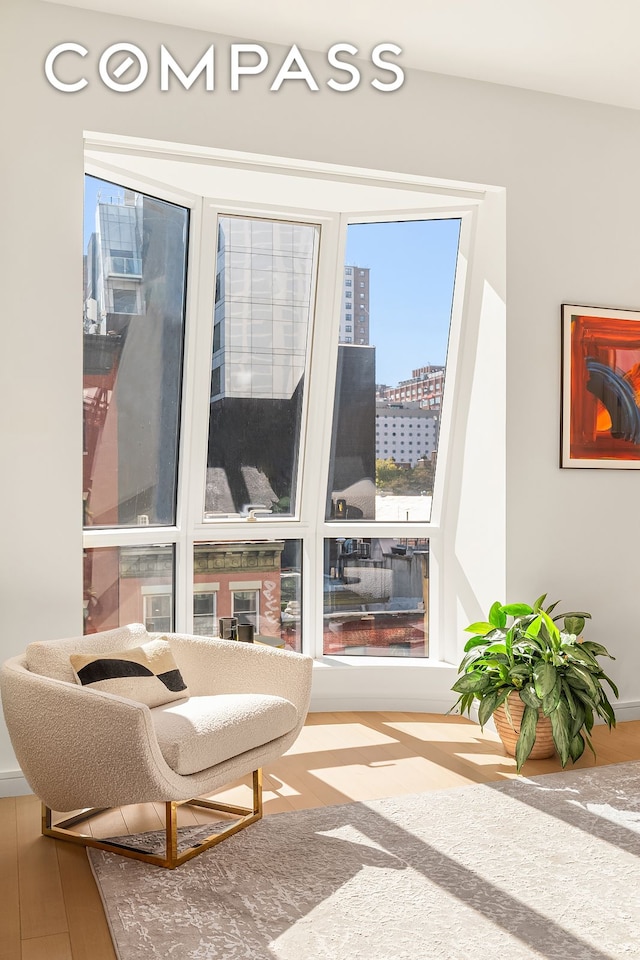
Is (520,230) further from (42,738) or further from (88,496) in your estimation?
(42,738)

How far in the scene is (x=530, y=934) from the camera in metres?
2.19

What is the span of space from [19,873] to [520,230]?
11.3 feet

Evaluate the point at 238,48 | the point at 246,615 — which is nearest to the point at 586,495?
the point at 246,615

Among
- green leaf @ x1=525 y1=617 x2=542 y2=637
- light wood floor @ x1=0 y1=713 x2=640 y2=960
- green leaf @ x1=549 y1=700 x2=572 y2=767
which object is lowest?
light wood floor @ x1=0 y1=713 x2=640 y2=960

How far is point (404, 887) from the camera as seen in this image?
244 centimetres

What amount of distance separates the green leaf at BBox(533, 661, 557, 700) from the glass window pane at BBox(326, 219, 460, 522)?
1.34 metres

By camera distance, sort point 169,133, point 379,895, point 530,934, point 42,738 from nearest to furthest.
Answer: point 530,934, point 379,895, point 42,738, point 169,133

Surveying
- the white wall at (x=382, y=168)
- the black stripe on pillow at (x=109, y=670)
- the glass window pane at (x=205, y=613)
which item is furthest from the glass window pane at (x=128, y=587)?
the black stripe on pillow at (x=109, y=670)

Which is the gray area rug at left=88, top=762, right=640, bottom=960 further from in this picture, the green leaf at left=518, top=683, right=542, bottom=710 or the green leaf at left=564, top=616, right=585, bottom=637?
the green leaf at left=564, top=616, right=585, bottom=637

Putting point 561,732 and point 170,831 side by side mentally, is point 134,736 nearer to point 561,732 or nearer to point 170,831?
point 170,831

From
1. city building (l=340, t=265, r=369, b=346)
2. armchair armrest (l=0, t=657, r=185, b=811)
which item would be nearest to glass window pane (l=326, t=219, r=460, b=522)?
city building (l=340, t=265, r=369, b=346)

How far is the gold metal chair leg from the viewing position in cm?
256

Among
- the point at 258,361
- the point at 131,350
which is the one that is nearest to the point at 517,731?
the point at 258,361

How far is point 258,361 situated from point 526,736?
7.56ft
